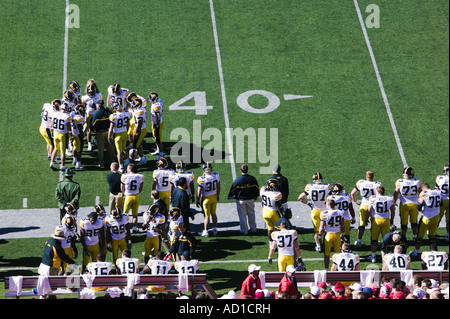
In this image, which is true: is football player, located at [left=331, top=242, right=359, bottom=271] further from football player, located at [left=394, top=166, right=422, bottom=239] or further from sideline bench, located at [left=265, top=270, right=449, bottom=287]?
football player, located at [left=394, top=166, right=422, bottom=239]

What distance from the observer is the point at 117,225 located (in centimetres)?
1527

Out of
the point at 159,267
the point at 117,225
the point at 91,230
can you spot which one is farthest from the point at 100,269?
the point at 117,225

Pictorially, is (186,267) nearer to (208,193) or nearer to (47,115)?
(208,193)

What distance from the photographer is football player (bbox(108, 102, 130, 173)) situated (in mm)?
18609

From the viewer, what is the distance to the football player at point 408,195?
1642 centimetres

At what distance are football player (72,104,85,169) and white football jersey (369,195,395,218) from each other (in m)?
6.22

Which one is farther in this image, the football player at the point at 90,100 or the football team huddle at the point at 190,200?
the football player at the point at 90,100

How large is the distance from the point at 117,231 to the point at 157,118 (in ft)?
14.4

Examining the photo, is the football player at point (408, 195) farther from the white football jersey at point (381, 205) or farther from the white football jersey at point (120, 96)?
the white football jersey at point (120, 96)

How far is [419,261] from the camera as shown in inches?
635

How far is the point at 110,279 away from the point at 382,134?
9679 millimetres

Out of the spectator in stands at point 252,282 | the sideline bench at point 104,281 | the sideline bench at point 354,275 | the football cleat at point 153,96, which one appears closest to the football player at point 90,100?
the football cleat at point 153,96

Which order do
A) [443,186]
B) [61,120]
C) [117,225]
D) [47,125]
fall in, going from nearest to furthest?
1. [117,225]
2. [443,186]
3. [61,120]
4. [47,125]

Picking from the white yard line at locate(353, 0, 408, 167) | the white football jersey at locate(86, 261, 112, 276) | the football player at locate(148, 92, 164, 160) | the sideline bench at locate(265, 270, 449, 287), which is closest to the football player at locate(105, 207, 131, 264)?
the white football jersey at locate(86, 261, 112, 276)
